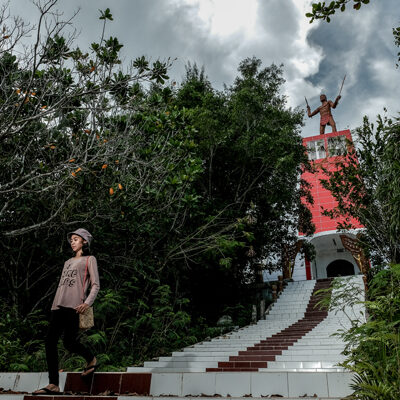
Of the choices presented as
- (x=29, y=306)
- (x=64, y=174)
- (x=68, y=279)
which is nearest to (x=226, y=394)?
(x=68, y=279)

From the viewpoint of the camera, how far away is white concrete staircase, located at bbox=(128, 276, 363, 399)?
3359 mm

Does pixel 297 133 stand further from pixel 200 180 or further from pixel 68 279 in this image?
pixel 68 279

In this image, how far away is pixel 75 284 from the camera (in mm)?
3322

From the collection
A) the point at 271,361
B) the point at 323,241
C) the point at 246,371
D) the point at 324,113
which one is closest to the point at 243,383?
the point at 246,371

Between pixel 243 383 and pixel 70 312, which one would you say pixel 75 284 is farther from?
pixel 243 383

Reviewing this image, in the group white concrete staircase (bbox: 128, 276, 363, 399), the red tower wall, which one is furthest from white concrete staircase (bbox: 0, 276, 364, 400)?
the red tower wall

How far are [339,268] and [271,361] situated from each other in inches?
677

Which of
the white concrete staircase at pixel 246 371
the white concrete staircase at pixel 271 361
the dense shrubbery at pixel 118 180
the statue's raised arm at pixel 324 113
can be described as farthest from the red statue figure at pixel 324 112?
the white concrete staircase at pixel 246 371

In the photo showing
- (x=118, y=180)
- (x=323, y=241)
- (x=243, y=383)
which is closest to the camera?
(x=243, y=383)

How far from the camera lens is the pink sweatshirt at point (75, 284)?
324 centimetres

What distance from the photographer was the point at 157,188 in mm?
7316

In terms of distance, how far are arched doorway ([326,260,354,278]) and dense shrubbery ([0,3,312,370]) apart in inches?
431

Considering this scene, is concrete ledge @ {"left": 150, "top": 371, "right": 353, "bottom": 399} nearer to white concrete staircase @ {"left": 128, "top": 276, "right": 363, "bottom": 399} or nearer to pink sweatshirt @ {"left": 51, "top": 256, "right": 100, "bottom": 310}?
white concrete staircase @ {"left": 128, "top": 276, "right": 363, "bottom": 399}

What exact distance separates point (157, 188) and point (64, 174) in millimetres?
1844
